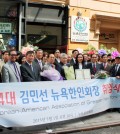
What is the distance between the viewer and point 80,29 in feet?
52.5

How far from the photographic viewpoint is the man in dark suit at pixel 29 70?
28.8ft

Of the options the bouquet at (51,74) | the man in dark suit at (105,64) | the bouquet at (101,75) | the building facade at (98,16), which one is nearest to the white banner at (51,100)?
the bouquet at (101,75)

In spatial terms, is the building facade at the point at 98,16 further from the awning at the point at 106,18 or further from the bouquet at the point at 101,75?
the bouquet at the point at 101,75

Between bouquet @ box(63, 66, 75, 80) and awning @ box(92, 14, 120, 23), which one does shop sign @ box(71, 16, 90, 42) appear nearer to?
awning @ box(92, 14, 120, 23)

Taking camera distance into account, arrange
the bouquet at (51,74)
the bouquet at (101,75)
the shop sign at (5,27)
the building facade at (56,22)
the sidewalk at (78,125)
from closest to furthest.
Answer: the sidewalk at (78,125), the bouquet at (51,74), the bouquet at (101,75), the shop sign at (5,27), the building facade at (56,22)

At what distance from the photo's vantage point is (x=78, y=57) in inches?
413

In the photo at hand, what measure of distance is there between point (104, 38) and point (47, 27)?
335 centimetres

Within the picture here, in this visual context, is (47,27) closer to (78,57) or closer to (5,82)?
(78,57)

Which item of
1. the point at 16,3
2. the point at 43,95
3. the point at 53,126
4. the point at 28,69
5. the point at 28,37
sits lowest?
the point at 53,126

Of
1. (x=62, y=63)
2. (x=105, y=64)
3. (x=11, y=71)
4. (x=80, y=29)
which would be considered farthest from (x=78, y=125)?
(x=80, y=29)

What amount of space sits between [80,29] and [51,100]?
779 centimetres

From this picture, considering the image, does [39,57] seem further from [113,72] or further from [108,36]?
[108,36]

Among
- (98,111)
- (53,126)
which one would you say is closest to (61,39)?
(98,111)

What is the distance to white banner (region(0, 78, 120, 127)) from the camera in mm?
8023
